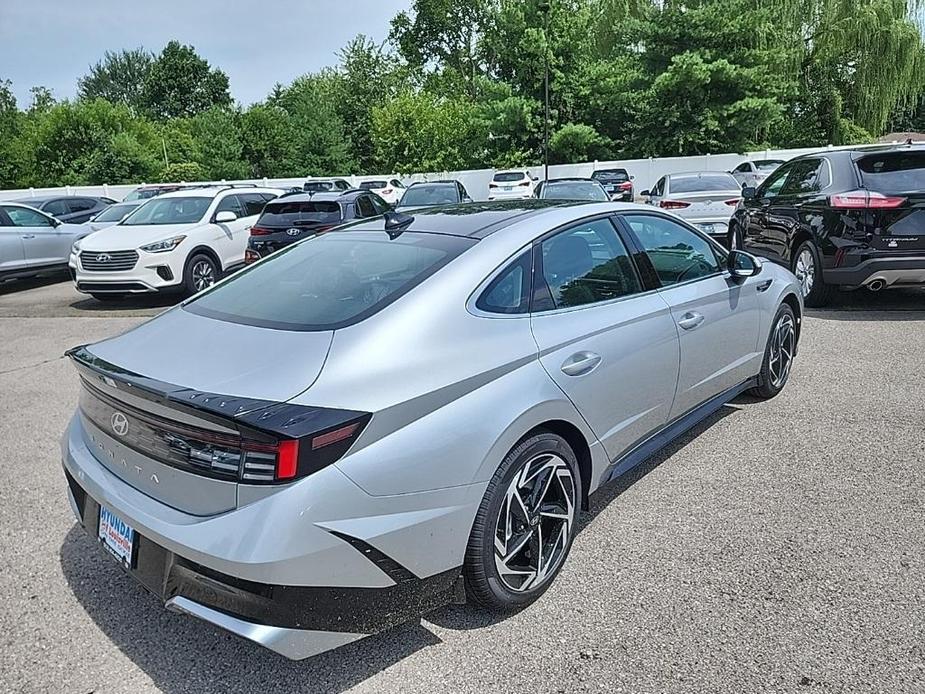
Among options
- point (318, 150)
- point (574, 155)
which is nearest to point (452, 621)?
point (574, 155)

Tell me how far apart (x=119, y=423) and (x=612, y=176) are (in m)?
25.5

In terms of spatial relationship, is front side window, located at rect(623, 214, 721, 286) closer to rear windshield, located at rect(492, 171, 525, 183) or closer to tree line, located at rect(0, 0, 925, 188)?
rear windshield, located at rect(492, 171, 525, 183)

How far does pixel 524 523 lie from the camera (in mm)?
2740

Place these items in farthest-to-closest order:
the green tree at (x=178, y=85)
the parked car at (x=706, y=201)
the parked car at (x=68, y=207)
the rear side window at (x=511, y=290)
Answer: the green tree at (x=178, y=85), the parked car at (x=68, y=207), the parked car at (x=706, y=201), the rear side window at (x=511, y=290)

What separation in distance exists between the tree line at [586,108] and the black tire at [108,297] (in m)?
25.4

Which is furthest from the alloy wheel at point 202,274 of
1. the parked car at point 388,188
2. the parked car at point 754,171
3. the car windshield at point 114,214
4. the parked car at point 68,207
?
the parked car at point 754,171

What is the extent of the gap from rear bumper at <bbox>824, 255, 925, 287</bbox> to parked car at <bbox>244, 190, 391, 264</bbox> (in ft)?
21.3

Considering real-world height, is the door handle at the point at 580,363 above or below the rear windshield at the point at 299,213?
below

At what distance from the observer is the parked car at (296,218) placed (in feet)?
33.5

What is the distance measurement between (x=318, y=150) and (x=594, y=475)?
37.9m

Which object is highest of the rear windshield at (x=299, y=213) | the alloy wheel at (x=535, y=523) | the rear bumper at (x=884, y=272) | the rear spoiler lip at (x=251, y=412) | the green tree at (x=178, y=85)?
the green tree at (x=178, y=85)

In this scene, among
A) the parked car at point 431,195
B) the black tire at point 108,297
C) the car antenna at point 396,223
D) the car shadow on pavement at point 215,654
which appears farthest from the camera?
the parked car at point 431,195

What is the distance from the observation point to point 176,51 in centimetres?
7775

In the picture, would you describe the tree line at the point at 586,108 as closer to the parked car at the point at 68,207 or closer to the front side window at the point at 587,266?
the parked car at the point at 68,207
